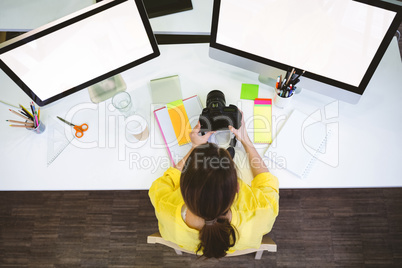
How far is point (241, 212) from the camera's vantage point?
1.02 m

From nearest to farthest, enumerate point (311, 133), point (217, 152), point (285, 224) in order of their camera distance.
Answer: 1. point (217, 152)
2. point (311, 133)
3. point (285, 224)

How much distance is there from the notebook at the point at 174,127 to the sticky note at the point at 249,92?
205 mm

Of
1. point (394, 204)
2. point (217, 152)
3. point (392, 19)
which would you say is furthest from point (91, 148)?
point (394, 204)

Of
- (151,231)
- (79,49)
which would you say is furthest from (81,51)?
(151,231)

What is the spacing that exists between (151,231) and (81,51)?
1.22 meters

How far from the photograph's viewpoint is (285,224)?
1.83m

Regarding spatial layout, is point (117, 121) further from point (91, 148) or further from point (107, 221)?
point (107, 221)

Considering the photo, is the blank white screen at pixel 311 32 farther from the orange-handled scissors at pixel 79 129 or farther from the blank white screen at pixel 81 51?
the orange-handled scissors at pixel 79 129

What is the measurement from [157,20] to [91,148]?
0.71 m

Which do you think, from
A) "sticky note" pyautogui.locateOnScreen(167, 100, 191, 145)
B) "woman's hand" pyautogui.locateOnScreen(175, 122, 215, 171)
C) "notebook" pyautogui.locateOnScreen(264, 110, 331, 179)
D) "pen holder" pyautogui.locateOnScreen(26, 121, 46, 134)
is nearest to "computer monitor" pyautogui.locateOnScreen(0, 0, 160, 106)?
"pen holder" pyautogui.locateOnScreen(26, 121, 46, 134)

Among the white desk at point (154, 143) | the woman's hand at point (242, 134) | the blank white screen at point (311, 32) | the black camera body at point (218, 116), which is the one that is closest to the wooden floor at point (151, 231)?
the white desk at point (154, 143)

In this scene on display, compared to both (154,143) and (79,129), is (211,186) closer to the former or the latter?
(154,143)

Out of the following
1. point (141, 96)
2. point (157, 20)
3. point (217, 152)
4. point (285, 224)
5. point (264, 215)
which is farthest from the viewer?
point (285, 224)

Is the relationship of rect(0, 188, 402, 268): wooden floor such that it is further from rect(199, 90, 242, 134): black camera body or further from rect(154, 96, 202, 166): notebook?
rect(199, 90, 242, 134): black camera body
